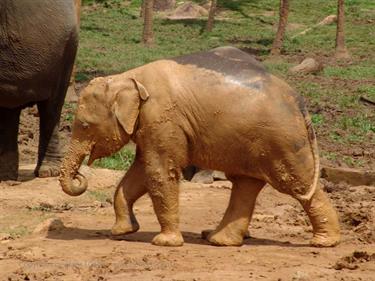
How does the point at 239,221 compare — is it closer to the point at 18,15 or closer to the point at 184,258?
the point at 184,258

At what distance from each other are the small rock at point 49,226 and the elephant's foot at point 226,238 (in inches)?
49.3

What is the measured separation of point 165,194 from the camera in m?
6.80

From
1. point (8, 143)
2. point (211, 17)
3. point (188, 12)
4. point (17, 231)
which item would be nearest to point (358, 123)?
point (8, 143)

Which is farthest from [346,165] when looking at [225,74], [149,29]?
[149,29]

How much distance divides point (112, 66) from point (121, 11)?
14.8 metres

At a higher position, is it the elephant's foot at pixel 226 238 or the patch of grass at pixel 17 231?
the elephant's foot at pixel 226 238

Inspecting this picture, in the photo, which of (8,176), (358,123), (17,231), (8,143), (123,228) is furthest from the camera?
(358,123)

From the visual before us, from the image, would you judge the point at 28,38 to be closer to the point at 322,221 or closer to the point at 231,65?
the point at 231,65

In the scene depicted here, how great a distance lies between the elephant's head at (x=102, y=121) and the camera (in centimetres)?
668

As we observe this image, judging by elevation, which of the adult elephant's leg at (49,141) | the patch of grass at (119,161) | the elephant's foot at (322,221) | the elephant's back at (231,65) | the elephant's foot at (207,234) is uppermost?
the elephant's back at (231,65)

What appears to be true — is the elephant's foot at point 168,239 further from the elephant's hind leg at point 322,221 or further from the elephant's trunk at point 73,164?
the elephant's hind leg at point 322,221

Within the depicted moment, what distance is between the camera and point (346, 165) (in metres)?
11.9

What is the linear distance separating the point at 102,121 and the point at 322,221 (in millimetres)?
1727

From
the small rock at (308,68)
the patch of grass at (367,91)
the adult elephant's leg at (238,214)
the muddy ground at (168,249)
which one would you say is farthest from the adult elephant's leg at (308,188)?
the small rock at (308,68)
